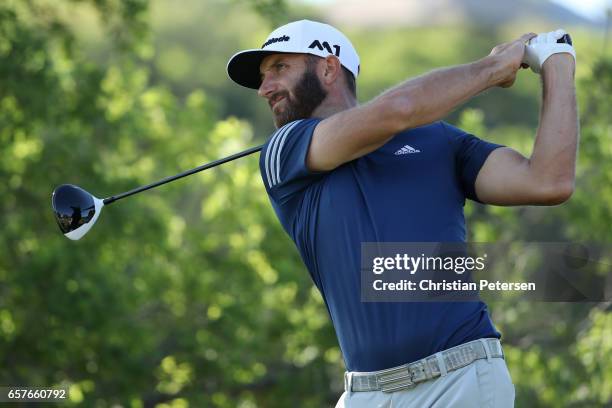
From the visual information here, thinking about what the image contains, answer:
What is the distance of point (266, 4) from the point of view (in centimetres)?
1120

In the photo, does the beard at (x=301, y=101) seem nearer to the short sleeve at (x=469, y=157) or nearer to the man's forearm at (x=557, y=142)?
the short sleeve at (x=469, y=157)

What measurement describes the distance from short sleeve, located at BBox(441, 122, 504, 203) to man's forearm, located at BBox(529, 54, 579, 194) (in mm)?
225

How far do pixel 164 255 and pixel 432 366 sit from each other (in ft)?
31.0

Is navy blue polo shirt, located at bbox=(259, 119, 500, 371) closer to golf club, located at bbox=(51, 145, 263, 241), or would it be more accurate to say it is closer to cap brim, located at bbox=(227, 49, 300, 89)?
cap brim, located at bbox=(227, 49, 300, 89)

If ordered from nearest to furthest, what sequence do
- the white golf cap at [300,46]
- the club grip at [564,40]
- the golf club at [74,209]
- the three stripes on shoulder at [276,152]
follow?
the club grip at [564,40], the three stripes on shoulder at [276,152], the white golf cap at [300,46], the golf club at [74,209]

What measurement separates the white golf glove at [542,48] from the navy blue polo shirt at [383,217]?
0.31 meters

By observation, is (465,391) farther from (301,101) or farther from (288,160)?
(301,101)

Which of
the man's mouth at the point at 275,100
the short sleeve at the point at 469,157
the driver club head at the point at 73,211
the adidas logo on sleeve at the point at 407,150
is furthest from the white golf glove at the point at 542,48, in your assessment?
the driver club head at the point at 73,211

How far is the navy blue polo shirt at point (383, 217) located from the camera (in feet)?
12.0

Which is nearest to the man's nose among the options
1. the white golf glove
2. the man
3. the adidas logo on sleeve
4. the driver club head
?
the man

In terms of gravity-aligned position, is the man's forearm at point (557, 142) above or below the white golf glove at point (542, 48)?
below

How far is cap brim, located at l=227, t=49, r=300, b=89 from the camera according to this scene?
4312 millimetres

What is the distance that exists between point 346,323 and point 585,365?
783 centimetres

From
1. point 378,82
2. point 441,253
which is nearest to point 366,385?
point 441,253
